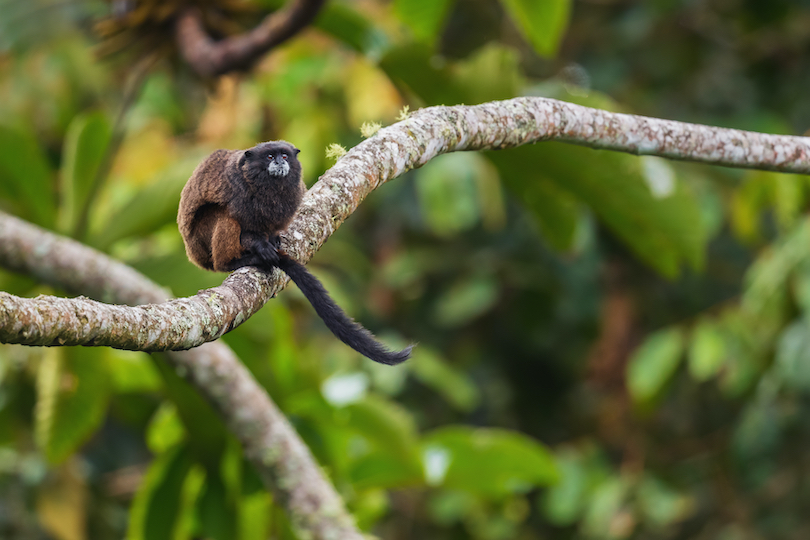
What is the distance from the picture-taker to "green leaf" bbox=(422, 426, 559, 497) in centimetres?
356

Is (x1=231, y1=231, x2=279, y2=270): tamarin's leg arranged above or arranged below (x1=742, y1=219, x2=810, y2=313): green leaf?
below

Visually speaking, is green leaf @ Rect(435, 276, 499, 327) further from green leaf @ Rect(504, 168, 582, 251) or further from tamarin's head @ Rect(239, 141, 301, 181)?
tamarin's head @ Rect(239, 141, 301, 181)

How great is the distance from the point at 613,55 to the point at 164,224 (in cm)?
538

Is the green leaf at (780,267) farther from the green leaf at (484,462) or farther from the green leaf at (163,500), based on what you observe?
the green leaf at (163,500)

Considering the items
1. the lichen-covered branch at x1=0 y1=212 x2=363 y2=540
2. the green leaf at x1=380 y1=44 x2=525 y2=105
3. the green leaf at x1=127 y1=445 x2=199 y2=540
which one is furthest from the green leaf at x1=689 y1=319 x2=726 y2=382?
the green leaf at x1=127 y1=445 x2=199 y2=540

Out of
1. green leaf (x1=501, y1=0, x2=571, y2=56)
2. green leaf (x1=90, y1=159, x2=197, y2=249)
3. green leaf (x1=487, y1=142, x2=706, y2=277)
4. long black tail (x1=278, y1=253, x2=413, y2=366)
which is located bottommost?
long black tail (x1=278, y1=253, x2=413, y2=366)

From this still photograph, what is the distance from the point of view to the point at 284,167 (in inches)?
64.7

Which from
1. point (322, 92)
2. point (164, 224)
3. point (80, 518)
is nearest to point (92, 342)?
point (164, 224)

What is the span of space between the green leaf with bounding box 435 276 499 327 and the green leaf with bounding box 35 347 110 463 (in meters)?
3.11

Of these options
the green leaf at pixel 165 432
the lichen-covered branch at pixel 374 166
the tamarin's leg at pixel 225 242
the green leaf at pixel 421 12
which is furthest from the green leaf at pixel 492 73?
the green leaf at pixel 165 432

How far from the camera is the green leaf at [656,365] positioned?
4547 mm

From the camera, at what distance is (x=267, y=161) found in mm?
1634

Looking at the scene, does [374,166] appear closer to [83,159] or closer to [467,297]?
[83,159]

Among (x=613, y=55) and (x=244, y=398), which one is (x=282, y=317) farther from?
(x=613, y=55)
